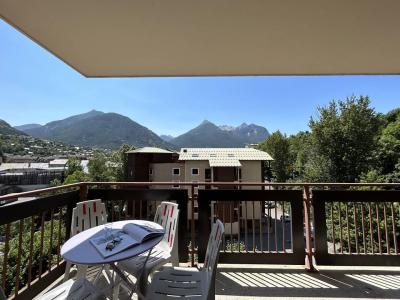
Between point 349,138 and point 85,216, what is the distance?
2092cm

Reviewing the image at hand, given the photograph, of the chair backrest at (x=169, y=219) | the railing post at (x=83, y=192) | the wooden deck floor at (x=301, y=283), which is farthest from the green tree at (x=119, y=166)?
the wooden deck floor at (x=301, y=283)

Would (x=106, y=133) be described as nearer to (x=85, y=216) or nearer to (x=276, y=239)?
(x=85, y=216)

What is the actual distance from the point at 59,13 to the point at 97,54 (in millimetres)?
786

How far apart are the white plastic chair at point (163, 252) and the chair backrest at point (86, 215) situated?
0.66m

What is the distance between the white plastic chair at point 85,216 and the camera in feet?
8.49

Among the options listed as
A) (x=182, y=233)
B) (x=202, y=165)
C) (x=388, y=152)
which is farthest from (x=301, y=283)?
(x=388, y=152)

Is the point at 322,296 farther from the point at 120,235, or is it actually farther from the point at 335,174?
the point at 335,174

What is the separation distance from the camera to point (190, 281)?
1.97 meters

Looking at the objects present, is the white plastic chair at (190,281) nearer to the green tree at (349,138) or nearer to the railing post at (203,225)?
the railing post at (203,225)

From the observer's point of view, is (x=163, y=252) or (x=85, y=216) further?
(x=85, y=216)

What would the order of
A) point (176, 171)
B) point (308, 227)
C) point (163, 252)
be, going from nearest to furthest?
point (163, 252) → point (308, 227) → point (176, 171)

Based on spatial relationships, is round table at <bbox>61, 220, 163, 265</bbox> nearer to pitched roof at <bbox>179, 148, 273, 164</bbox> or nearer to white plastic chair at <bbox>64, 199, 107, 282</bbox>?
white plastic chair at <bbox>64, 199, 107, 282</bbox>

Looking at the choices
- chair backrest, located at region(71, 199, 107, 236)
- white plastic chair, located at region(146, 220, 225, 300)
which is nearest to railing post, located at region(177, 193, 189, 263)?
chair backrest, located at region(71, 199, 107, 236)

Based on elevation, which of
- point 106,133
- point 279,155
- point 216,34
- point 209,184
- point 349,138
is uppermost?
point 106,133
